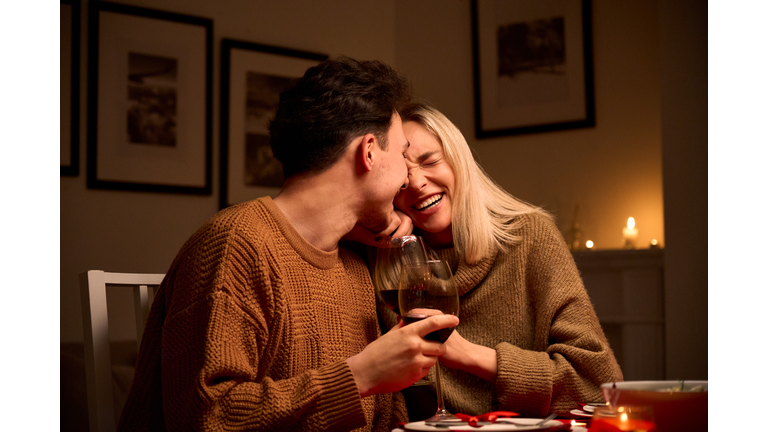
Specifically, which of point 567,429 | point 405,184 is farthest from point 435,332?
point 405,184

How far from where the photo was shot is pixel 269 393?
1070mm

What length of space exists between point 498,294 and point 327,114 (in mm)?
602

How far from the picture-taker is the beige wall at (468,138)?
3.54 m

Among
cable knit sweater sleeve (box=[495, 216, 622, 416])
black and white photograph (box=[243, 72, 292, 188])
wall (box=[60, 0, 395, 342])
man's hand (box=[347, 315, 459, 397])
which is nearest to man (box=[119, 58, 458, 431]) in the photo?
man's hand (box=[347, 315, 459, 397])

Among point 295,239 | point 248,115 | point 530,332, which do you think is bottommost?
point 530,332

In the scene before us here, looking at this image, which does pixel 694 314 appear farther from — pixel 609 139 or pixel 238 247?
pixel 238 247

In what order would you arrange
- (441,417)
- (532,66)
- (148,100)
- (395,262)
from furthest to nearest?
(532,66) < (148,100) < (395,262) < (441,417)

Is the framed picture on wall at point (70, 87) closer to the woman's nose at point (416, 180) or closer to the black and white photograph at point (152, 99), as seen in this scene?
the black and white photograph at point (152, 99)

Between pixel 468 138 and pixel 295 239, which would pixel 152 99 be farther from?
pixel 295 239

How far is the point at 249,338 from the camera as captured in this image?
1.15m

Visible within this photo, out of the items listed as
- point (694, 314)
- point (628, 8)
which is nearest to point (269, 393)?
point (694, 314)

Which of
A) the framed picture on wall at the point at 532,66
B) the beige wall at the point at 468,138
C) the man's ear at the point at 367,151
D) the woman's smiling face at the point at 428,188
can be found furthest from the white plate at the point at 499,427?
the framed picture on wall at the point at 532,66
